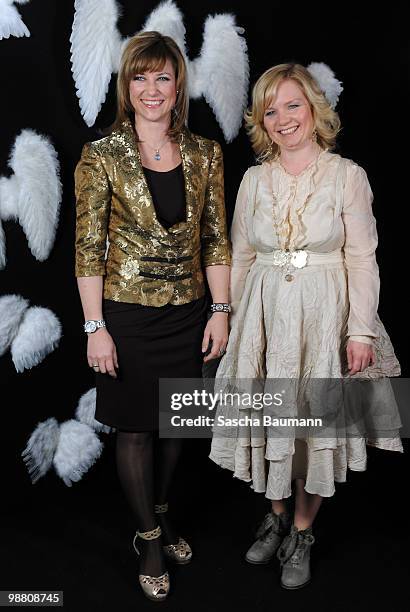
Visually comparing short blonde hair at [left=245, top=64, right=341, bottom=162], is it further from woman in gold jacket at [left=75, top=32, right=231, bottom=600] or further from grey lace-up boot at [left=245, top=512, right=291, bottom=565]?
grey lace-up boot at [left=245, top=512, right=291, bottom=565]

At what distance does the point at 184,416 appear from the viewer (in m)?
2.42

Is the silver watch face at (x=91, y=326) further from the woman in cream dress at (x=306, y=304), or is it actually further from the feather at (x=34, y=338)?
the feather at (x=34, y=338)

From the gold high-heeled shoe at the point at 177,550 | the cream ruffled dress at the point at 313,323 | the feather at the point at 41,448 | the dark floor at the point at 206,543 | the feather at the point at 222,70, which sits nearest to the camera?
the cream ruffled dress at the point at 313,323

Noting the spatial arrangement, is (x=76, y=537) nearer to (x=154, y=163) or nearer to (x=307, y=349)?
(x=307, y=349)

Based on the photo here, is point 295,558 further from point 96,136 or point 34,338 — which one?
point 96,136

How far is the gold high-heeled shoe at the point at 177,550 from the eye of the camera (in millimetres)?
2385

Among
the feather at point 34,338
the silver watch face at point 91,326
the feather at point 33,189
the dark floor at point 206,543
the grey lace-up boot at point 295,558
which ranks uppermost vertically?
the feather at point 33,189

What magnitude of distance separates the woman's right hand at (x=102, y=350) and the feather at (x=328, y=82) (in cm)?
115

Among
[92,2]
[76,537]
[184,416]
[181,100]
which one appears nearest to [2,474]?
[76,537]

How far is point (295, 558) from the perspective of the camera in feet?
7.50

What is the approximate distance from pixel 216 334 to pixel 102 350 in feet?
1.11

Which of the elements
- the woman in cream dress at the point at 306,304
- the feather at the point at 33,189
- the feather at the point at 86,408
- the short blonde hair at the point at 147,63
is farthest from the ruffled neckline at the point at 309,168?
the feather at the point at 86,408

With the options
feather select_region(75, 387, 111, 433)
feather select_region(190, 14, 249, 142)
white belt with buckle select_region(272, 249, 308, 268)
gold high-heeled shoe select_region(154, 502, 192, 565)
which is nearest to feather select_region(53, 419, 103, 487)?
feather select_region(75, 387, 111, 433)

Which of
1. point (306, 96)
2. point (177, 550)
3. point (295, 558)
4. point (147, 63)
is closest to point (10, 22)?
point (147, 63)
